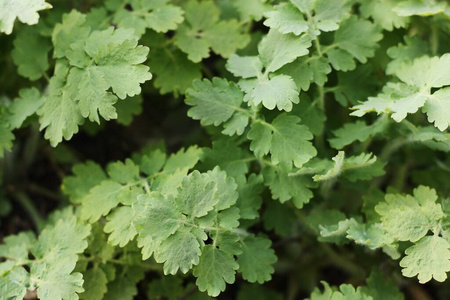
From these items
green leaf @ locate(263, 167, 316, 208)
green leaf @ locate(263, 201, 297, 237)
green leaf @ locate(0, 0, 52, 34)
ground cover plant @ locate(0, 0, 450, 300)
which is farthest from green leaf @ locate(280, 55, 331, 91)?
green leaf @ locate(0, 0, 52, 34)

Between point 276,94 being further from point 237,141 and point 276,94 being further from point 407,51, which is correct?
point 407,51

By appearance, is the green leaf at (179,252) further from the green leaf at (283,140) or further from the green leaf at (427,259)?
the green leaf at (427,259)

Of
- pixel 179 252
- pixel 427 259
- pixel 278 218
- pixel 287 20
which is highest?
pixel 287 20

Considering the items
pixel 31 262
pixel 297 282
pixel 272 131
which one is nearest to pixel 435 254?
pixel 272 131

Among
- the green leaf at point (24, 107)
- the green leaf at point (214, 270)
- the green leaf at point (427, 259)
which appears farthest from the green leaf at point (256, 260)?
the green leaf at point (24, 107)

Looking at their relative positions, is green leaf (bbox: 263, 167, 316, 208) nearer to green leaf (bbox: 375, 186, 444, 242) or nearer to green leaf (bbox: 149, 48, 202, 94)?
green leaf (bbox: 375, 186, 444, 242)

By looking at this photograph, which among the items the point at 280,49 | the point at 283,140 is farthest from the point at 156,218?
the point at 280,49

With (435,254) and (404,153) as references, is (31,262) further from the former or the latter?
(404,153)
